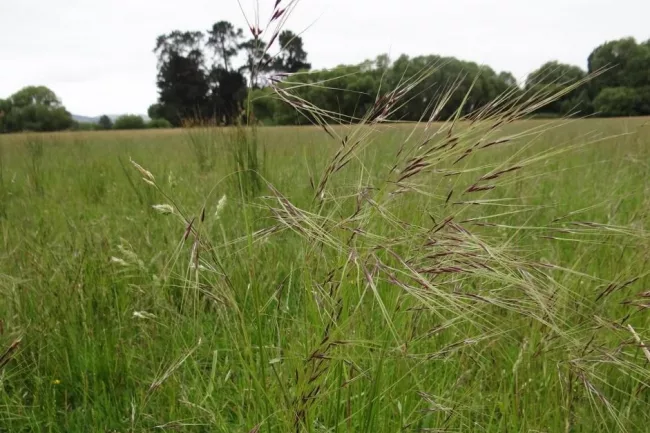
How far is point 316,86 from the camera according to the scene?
2.62ft

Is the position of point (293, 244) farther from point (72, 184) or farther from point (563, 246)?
point (72, 184)

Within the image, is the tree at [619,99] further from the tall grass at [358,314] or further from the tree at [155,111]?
the tree at [155,111]

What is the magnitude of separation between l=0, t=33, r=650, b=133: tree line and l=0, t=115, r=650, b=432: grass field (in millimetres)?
136

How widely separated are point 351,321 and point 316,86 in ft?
1.38

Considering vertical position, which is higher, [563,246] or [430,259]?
[430,259]

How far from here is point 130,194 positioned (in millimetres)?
4098

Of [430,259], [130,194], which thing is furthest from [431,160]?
[130,194]

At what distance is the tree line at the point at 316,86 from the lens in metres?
0.91

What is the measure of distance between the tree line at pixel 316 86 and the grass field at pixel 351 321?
136 millimetres

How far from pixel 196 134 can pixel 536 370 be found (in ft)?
14.8

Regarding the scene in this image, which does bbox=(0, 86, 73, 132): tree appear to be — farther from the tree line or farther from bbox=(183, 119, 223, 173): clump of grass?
bbox=(183, 119, 223, 173): clump of grass

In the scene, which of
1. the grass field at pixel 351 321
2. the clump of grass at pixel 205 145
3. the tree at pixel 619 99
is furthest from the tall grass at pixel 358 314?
the tree at pixel 619 99

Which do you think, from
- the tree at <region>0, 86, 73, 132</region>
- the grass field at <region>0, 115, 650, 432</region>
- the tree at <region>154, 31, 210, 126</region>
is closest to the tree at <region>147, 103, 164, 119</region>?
the tree at <region>154, 31, 210, 126</region>

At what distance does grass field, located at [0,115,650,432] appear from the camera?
869 millimetres
